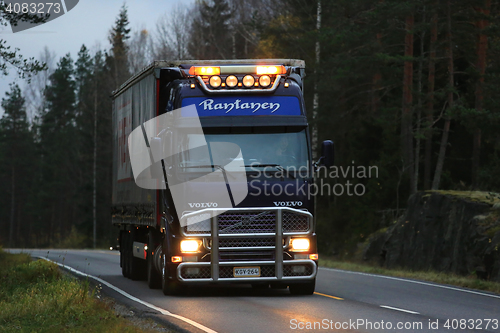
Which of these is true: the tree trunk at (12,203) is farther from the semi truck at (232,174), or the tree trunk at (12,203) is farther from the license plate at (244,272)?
the license plate at (244,272)

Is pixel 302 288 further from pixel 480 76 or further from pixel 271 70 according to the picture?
pixel 480 76

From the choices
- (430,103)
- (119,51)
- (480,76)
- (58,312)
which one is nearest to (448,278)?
(58,312)

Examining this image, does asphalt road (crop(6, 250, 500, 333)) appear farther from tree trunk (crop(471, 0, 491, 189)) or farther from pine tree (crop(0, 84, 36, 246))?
pine tree (crop(0, 84, 36, 246))

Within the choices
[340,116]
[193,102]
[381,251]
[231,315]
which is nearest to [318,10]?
[340,116]

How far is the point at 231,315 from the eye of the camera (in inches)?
445

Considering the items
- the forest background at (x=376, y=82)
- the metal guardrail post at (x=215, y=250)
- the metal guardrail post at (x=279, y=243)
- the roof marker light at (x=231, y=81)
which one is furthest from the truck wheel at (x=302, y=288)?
the forest background at (x=376, y=82)

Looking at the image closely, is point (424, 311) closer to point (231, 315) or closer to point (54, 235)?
point (231, 315)

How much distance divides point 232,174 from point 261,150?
711mm

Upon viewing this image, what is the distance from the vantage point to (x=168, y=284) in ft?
46.1

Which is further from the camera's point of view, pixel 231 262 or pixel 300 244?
pixel 300 244

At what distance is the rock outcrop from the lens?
20.2m

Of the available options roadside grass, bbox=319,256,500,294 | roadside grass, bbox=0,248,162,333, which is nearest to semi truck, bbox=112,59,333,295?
roadside grass, bbox=0,248,162,333

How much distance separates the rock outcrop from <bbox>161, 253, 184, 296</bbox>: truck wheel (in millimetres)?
8700

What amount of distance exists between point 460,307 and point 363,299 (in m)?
1.80
